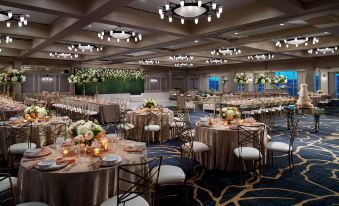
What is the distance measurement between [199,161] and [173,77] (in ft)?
69.4

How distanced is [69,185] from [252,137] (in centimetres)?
328

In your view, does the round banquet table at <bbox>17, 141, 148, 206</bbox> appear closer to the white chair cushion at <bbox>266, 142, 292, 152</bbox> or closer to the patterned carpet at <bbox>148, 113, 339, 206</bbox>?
the patterned carpet at <bbox>148, 113, 339, 206</bbox>

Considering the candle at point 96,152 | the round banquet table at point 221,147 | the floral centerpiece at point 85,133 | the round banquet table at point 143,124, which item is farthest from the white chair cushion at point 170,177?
the round banquet table at point 143,124

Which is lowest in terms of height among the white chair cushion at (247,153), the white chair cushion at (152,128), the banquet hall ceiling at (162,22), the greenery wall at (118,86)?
the white chair cushion at (247,153)

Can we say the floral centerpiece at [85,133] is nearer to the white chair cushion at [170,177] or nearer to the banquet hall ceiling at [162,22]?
the white chair cushion at [170,177]

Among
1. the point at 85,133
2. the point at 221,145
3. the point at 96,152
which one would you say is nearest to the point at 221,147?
the point at 221,145

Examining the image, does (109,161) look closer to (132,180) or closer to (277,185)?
(132,180)

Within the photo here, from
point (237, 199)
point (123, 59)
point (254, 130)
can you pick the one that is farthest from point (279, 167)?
point (123, 59)

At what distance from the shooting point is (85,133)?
2994 millimetres

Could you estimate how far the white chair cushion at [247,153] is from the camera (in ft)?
13.5

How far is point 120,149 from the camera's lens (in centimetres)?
335

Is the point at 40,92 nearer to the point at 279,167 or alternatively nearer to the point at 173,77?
the point at 173,77

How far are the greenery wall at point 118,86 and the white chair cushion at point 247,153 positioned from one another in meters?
17.1

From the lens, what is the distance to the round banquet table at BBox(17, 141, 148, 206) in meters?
2.44
